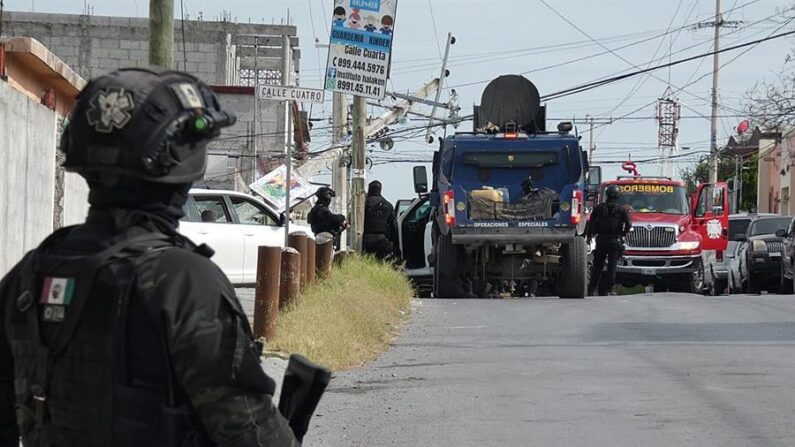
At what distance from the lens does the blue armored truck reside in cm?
2066

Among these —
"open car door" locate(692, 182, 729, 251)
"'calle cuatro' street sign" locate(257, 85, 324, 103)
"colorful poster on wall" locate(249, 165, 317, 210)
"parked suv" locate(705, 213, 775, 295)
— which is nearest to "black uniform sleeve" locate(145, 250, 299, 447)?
"'calle cuatro' street sign" locate(257, 85, 324, 103)

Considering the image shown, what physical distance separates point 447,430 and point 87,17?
181 feet

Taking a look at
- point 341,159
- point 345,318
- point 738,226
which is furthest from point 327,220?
point 738,226

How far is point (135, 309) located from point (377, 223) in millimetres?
19812

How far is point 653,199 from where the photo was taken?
28.4 m

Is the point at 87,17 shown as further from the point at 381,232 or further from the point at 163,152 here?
the point at 163,152

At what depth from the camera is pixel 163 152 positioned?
A: 2.96 m

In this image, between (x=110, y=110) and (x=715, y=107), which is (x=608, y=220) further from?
(x=715, y=107)

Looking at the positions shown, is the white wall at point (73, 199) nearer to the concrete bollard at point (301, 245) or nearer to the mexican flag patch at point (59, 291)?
the concrete bollard at point (301, 245)

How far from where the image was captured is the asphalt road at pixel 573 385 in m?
8.42

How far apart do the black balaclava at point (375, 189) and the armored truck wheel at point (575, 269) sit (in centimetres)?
327

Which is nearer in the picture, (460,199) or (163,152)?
(163,152)

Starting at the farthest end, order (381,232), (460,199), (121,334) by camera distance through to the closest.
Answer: (381,232)
(460,199)
(121,334)

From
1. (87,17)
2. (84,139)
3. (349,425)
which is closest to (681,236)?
(349,425)
